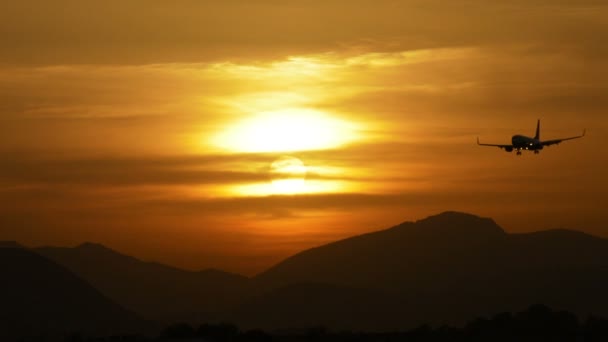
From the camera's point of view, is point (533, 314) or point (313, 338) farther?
point (533, 314)

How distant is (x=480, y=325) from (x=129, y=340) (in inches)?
1649

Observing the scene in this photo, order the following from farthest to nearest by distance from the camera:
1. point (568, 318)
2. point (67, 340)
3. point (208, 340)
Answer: point (568, 318) < point (67, 340) < point (208, 340)

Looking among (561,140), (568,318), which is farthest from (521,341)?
(561,140)

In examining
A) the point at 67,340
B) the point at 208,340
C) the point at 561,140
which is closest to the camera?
the point at 208,340

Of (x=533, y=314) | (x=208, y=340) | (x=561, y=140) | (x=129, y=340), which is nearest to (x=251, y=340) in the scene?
(x=208, y=340)

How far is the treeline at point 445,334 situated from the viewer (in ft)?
409

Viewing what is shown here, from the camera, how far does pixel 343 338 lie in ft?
417

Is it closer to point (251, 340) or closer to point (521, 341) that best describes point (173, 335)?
point (251, 340)

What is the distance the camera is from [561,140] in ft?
648

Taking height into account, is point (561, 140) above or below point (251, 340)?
above

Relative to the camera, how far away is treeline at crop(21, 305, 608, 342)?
409 feet

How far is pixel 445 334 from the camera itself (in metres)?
132

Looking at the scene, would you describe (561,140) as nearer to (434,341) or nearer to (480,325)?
(480,325)

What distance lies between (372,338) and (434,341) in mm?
6791
